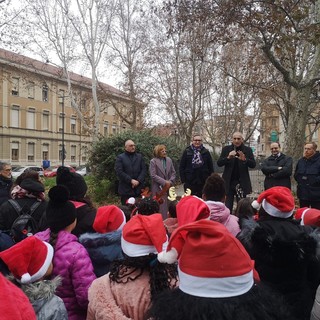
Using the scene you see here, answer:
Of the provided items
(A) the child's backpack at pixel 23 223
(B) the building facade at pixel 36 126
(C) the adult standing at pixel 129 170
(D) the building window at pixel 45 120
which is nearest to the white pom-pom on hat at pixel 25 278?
(A) the child's backpack at pixel 23 223

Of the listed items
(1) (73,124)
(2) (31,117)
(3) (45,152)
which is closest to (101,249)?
(2) (31,117)

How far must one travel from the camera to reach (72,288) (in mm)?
2797

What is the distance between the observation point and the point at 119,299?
218 centimetres

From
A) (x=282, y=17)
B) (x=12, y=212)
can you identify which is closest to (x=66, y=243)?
(x=12, y=212)

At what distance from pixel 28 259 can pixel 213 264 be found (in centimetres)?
121

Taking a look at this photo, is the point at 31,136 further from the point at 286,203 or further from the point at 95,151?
the point at 286,203

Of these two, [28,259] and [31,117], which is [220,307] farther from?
[31,117]

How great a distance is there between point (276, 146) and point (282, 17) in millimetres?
3670

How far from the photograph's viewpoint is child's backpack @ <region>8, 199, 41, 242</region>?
11.9 ft

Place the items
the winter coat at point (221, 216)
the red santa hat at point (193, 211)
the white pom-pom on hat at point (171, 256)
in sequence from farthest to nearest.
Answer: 1. the winter coat at point (221, 216)
2. the red santa hat at point (193, 211)
3. the white pom-pom on hat at point (171, 256)

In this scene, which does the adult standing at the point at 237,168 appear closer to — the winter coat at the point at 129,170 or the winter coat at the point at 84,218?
the winter coat at the point at 129,170

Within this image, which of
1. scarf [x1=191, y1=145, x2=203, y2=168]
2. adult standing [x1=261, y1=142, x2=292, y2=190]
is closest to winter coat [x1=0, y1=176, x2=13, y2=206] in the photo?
scarf [x1=191, y1=145, x2=203, y2=168]

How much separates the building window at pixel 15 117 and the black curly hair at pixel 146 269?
181 feet

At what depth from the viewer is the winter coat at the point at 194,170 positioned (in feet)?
23.9
